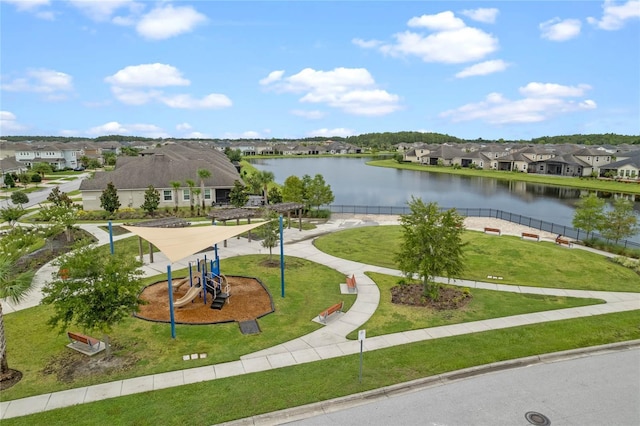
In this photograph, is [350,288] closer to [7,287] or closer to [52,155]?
[7,287]

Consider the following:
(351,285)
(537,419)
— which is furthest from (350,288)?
(537,419)

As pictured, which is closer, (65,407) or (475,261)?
(65,407)

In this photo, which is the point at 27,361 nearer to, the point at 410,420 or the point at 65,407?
the point at 65,407

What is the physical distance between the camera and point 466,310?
1958 centimetres

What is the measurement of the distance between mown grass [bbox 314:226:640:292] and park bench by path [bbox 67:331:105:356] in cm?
1487

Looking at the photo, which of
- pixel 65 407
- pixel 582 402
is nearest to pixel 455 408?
pixel 582 402

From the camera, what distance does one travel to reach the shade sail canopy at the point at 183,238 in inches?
713

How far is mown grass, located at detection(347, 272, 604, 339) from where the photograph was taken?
1789 cm

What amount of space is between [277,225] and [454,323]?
13.6 metres

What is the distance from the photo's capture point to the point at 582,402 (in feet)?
40.5

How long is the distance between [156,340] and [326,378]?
7.14 m

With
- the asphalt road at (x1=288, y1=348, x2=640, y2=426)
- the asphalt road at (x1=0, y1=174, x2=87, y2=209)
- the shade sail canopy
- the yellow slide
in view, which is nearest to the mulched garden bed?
the asphalt road at (x1=288, y1=348, x2=640, y2=426)

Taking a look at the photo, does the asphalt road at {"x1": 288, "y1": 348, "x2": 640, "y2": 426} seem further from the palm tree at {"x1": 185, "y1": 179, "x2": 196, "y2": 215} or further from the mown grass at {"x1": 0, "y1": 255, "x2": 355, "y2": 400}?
the palm tree at {"x1": 185, "y1": 179, "x2": 196, "y2": 215}

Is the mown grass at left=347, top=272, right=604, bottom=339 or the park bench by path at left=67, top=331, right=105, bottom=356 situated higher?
the park bench by path at left=67, top=331, right=105, bottom=356
